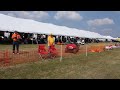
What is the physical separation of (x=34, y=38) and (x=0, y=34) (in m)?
7.45

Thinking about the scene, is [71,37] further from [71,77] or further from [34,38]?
[71,77]

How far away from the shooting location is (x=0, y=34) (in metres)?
45.0
